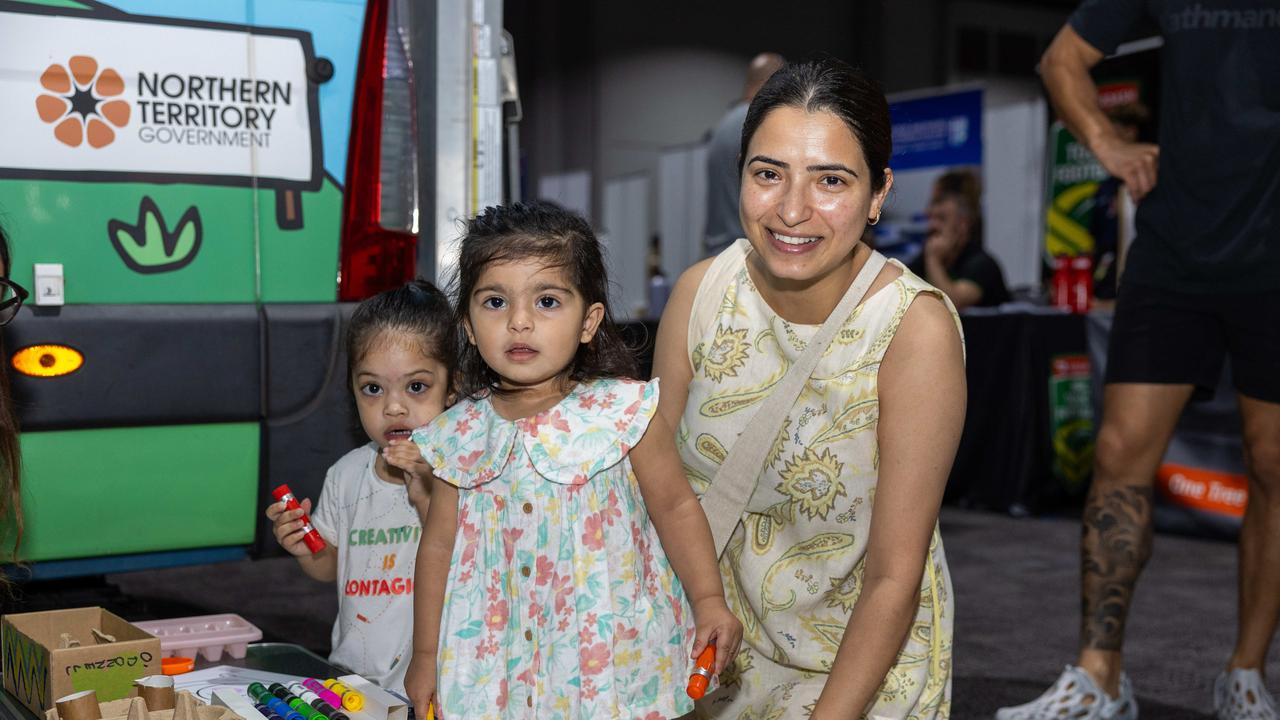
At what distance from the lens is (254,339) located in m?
2.37

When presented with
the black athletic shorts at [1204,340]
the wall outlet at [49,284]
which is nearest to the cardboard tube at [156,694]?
the wall outlet at [49,284]

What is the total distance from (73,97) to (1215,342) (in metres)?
2.30

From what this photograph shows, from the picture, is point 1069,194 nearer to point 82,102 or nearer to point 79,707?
point 82,102

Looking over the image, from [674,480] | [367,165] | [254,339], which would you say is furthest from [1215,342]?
[254,339]

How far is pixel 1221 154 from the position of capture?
2754 millimetres

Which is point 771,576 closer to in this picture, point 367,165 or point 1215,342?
point 367,165

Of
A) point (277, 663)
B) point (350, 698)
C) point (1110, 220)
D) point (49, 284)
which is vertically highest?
point (1110, 220)

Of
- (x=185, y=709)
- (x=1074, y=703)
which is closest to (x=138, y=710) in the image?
(x=185, y=709)

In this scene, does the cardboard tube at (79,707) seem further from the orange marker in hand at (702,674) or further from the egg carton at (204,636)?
the orange marker in hand at (702,674)

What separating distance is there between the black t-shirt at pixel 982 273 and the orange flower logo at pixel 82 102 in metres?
4.74

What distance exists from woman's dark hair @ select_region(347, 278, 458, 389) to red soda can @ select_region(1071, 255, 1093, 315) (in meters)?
4.54

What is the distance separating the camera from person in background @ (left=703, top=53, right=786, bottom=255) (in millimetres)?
4703

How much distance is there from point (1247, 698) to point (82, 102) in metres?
2.54

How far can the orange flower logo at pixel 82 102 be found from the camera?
2.21m
